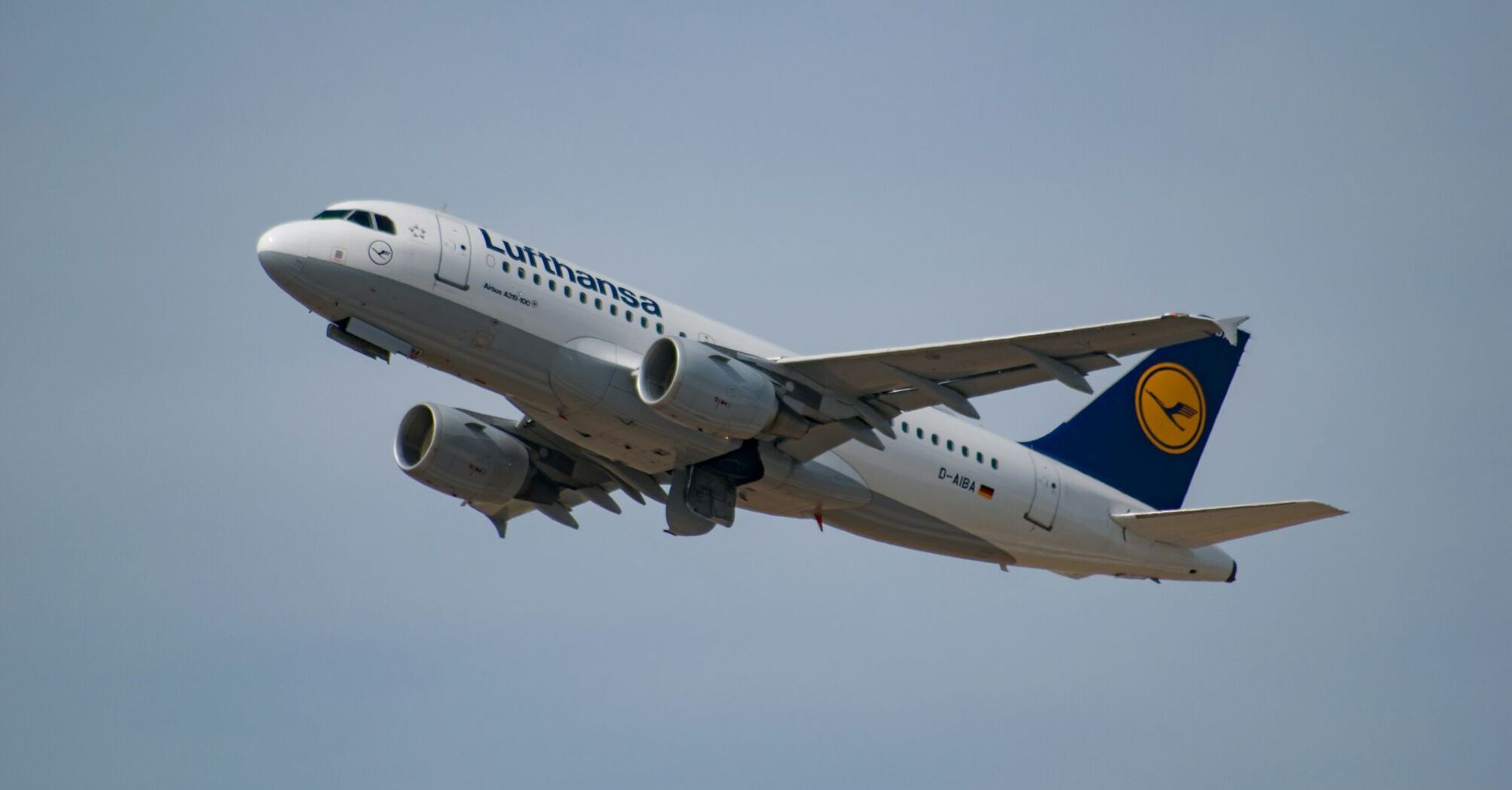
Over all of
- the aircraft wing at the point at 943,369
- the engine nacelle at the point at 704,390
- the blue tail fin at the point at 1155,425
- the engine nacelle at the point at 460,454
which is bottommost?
the engine nacelle at the point at 460,454

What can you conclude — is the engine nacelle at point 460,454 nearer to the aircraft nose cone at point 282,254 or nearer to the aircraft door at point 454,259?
the aircraft door at point 454,259

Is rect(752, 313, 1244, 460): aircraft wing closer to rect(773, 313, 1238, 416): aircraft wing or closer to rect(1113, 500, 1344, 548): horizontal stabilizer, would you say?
rect(773, 313, 1238, 416): aircraft wing

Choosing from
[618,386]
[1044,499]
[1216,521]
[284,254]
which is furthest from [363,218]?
[1216,521]

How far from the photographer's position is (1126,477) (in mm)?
40031

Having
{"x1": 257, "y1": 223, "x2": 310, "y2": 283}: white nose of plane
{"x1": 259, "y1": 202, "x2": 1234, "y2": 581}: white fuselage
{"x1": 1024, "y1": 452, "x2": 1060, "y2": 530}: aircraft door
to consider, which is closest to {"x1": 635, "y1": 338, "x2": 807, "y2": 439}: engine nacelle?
{"x1": 259, "y1": 202, "x2": 1234, "y2": 581}: white fuselage

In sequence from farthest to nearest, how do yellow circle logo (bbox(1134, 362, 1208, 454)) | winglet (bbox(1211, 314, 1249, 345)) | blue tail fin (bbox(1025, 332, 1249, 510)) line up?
yellow circle logo (bbox(1134, 362, 1208, 454))
blue tail fin (bbox(1025, 332, 1249, 510))
winglet (bbox(1211, 314, 1249, 345))

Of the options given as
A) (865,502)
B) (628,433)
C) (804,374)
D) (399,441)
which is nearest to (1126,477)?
(865,502)

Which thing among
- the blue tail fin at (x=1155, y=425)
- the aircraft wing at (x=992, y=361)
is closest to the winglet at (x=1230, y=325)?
the aircraft wing at (x=992, y=361)

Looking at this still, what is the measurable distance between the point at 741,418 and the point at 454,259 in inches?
241

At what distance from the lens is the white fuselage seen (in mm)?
32344

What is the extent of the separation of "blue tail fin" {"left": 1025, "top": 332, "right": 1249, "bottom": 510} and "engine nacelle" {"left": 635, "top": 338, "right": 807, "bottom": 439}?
865 cm

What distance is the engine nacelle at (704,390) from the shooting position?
32312mm

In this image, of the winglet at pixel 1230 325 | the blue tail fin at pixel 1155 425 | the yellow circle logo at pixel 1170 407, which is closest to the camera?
the winglet at pixel 1230 325

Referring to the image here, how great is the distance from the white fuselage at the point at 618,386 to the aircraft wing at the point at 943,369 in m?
1.63
